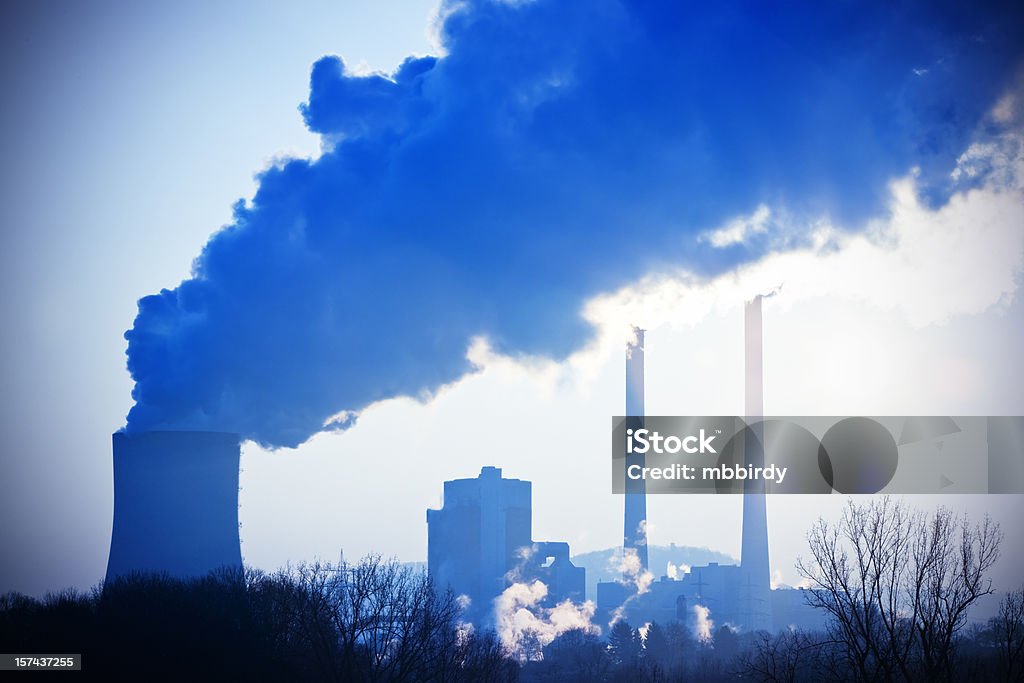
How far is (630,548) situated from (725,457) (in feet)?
60.7

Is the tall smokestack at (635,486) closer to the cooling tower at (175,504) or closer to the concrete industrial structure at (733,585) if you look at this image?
the concrete industrial structure at (733,585)

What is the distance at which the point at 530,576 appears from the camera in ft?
191

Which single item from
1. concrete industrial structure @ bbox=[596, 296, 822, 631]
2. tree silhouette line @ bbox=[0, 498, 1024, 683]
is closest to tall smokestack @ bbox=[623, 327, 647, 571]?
concrete industrial structure @ bbox=[596, 296, 822, 631]

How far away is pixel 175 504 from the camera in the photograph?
22.4 metres

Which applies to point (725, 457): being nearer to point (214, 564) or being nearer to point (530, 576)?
point (214, 564)

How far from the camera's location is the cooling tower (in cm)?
2219

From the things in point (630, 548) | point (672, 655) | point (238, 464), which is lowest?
point (672, 655)

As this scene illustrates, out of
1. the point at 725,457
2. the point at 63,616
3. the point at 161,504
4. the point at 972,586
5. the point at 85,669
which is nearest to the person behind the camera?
the point at 972,586

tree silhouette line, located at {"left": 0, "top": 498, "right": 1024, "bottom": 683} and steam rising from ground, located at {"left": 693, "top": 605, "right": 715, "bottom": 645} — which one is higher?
tree silhouette line, located at {"left": 0, "top": 498, "right": 1024, "bottom": 683}

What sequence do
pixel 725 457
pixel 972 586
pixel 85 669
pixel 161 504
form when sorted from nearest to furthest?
pixel 972 586, pixel 85 669, pixel 161 504, pixel 725 457

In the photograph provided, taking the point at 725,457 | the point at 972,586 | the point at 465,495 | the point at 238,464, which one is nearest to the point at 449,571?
the point at 465,495

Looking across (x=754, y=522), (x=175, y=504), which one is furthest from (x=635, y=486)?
(x=175, y=504)

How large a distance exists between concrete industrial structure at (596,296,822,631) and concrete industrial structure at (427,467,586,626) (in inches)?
136

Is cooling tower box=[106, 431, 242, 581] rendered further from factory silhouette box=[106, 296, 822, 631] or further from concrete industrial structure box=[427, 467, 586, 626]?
concrete industrial structure box=[427, 467, 586, 626]
